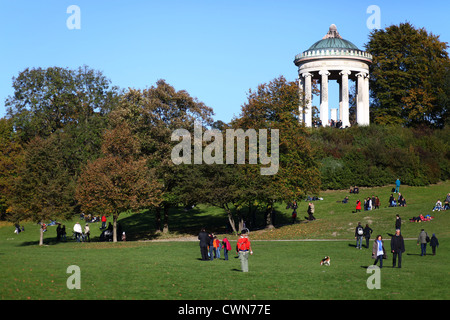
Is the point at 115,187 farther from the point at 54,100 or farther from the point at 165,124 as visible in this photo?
the point at 54,100

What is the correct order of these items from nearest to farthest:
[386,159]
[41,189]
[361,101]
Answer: [41,189] < [386,159] < [361,101]

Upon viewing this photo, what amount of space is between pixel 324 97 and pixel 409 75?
11.4 m

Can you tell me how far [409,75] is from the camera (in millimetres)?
78562

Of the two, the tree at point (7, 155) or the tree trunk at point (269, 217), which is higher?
the tree at point (7, 155)

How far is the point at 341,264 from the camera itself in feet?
95.0

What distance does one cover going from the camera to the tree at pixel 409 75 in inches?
3068

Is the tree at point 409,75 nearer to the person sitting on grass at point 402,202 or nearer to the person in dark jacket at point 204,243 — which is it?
the person sitting on grass at point 402,202

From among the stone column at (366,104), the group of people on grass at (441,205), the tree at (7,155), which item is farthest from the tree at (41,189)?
the stone column at (366,104)

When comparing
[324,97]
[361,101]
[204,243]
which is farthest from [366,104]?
[204,243]

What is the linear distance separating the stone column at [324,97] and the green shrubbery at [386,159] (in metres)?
7.88

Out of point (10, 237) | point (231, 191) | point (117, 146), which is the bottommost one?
point (10, 237)
